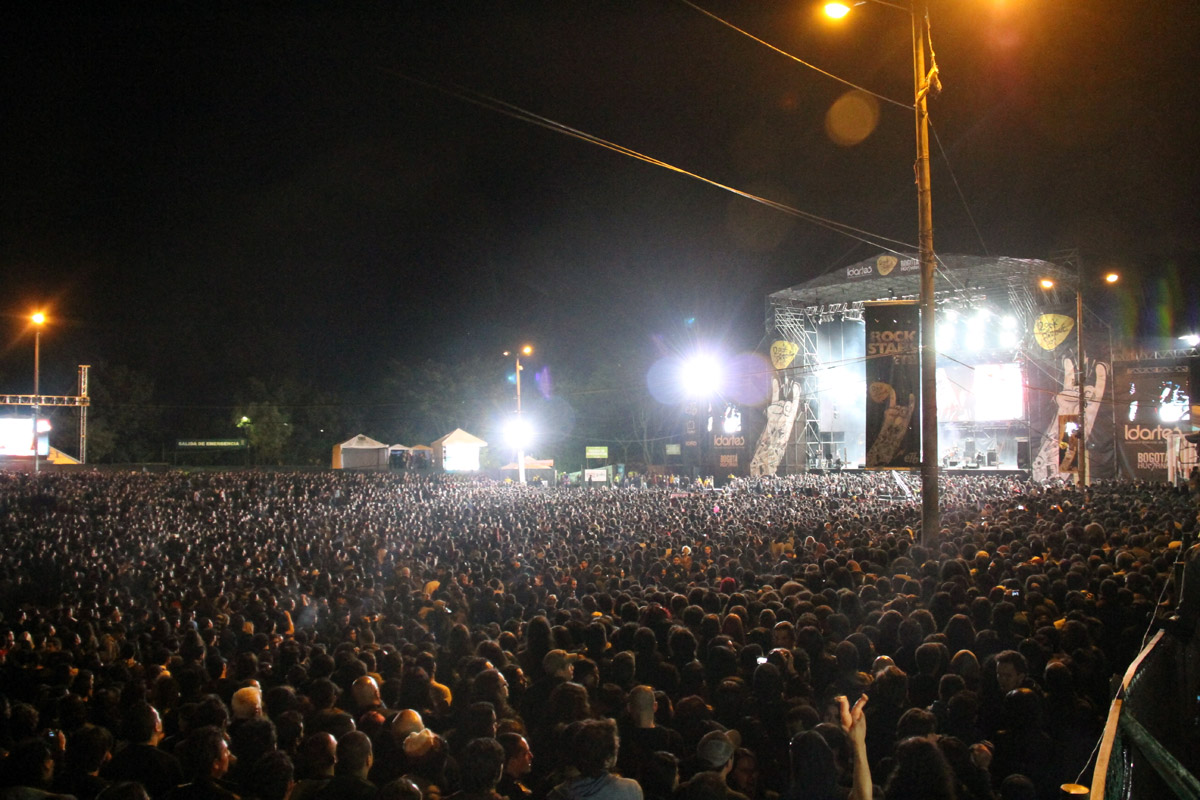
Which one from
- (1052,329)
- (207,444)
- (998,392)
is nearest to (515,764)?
(1052,329)

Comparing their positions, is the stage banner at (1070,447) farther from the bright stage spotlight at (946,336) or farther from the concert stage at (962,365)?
the bright stage spotlight at (946,336)

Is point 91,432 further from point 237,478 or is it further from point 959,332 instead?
point 959,332

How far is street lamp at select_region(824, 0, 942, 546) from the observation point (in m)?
10.0

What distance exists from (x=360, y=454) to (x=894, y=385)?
111ft

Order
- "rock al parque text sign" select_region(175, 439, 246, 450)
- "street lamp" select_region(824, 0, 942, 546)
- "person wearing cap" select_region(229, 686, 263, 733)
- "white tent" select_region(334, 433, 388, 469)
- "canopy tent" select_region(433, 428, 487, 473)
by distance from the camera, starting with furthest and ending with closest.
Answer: "rock al parque text sign" select_region(175, 439, 246, 450)
"white tent" select_region(334, 433, 388, 469)
"canopy tent" select_region(433, 428, 487, 473)
"street lamp" select_region(824, 0, 942, 546)
"person wearing cap" select_region(229, 686, 263, 733)

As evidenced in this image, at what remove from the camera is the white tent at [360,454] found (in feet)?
128

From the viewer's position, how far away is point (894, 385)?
1045 cm

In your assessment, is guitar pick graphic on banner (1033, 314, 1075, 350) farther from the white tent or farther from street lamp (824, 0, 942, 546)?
the white tent

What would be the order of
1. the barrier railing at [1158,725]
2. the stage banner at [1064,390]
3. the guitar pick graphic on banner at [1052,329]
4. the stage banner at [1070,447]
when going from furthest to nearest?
the guitar pick graphic on banner at [1052,329] < the stage banner at [1064,390] < the stage banner at [1070,447] < the barrier railing at [1158,725]

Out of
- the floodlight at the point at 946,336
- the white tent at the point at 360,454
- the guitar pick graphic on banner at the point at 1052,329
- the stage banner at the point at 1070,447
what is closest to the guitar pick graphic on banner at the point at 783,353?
the floodlight at the point at 946,336

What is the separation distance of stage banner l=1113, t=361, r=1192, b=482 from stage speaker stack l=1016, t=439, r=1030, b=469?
4620 mm

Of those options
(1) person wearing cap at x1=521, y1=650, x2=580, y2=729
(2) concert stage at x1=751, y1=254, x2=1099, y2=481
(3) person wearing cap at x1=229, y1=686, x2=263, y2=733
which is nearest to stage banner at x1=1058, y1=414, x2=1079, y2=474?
(2) concert stage at x1=751, y1=254, x2=1099, y2=481

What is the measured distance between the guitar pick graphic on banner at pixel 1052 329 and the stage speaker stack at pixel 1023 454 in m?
4.28

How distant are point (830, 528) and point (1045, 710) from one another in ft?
29.4
